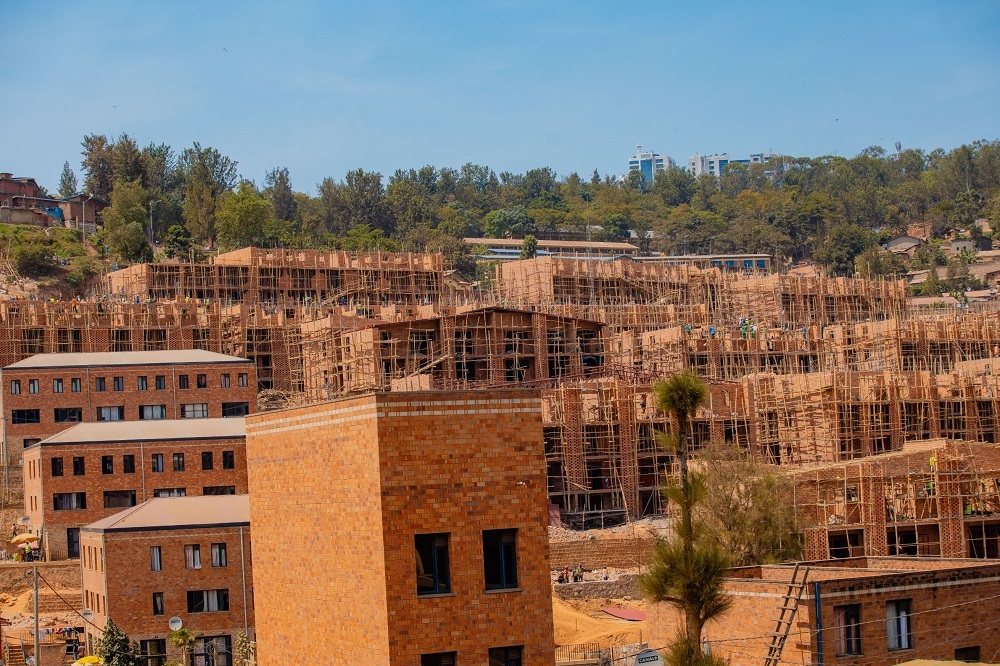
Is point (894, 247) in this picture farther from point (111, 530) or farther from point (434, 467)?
point (434, 467)

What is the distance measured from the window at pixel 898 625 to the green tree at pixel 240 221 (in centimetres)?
9792

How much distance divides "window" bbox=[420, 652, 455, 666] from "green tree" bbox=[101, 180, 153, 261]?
9696 centimetres

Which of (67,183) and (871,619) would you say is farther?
(67,183)

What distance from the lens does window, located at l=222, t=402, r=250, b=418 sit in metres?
75.0

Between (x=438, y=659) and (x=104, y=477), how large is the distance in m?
42.5

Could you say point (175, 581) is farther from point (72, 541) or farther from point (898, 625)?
→ point (898, 625)

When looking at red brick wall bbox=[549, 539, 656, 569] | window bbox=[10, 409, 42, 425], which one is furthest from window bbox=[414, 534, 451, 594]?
window bbox=[10, 409, 42, 425]

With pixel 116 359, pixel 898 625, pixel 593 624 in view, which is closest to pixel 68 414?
pixel 116 359

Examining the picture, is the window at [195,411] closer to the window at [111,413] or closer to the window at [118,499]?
the window at [111,413]

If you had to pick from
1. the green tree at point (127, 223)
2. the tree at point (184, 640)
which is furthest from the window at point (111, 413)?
the green tree at point (127, 223)

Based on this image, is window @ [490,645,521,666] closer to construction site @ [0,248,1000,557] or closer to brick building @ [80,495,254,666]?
brick building @ [80,495,254,666]

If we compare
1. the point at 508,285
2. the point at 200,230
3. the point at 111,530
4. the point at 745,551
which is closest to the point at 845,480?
the point at 745,551

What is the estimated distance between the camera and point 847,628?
33156 mm

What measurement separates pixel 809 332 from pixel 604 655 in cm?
5469
